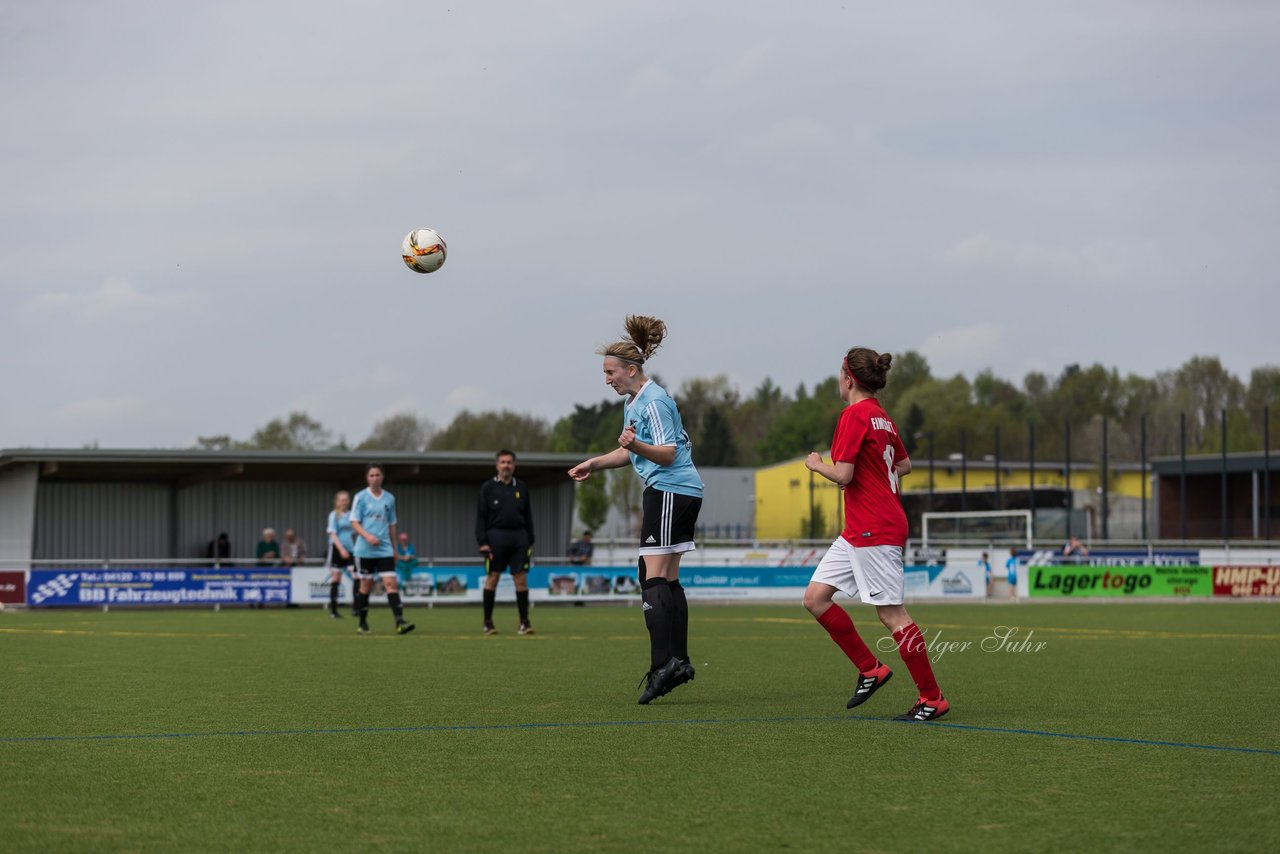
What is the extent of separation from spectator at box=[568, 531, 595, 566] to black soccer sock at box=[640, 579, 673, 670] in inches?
928

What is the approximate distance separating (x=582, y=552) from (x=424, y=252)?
2125 cm

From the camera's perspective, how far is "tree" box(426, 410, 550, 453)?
103375 mm

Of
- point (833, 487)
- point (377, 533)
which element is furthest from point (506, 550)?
point (833, 487)

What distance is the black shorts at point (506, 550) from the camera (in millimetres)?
16875

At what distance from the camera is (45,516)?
1340 inches

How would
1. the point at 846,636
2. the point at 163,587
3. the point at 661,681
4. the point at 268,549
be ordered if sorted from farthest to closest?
the point at 268,549 → the point at 163,587 → the point at 661,681 → the point at 846,636

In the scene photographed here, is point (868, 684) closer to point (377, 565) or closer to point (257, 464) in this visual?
point (377, 565)

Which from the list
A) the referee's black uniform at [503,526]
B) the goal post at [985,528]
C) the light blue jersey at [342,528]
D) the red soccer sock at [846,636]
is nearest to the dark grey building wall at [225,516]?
the light blue jersey at [342,528]

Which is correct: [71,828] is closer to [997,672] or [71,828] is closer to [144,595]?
[997,672]

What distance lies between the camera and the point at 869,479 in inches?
315

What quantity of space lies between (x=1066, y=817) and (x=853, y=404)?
137 inches

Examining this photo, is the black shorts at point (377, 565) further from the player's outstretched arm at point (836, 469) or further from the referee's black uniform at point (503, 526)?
the player's outstretched arm at point (836, 469)

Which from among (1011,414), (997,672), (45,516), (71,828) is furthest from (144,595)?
(1011,414)

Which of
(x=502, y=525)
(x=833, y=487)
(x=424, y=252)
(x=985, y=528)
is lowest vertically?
(x=985, y=528)
